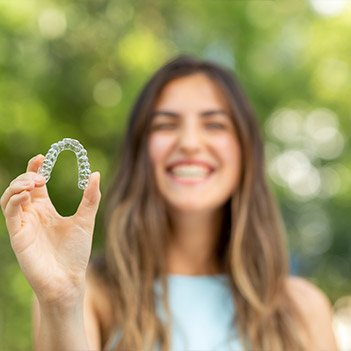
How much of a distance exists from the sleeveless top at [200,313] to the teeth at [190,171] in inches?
23.0

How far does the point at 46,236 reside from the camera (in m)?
1.60

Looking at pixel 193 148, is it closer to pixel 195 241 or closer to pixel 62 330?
pixel 195 241

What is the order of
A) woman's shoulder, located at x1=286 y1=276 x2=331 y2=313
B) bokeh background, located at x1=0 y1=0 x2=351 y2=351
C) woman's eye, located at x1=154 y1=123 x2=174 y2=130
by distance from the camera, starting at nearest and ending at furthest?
woman's eye, located at x1=154 y1=123 x2=174 y2=130 < woman's shoulder, located at x1=286 y1=276 x2=331 y2=313 < bokeh background, located at x1=0 y1=0 x2=351 y2=351

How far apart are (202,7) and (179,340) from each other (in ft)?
13.5

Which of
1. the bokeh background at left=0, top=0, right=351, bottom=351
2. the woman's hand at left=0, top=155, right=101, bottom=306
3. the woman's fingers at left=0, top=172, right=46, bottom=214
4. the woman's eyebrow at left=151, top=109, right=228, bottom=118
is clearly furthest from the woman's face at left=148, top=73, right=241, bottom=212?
the bokeh background at left=0, top=0, right=351, bottom=351

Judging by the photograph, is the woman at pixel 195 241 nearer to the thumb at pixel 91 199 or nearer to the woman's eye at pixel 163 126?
the woman's eye at pixel 163 126

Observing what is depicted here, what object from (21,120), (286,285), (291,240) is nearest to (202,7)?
(21,120)

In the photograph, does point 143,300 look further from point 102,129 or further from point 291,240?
point 291,240

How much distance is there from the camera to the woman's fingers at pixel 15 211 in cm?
142

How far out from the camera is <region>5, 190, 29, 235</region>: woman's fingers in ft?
4.65

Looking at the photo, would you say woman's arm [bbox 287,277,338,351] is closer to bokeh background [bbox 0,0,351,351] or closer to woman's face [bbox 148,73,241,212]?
woman's face [bbox 148,73,241,212]

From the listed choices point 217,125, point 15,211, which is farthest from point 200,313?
point 15,211

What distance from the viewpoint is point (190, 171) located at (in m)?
2.50

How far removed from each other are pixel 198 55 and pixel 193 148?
3.25m
